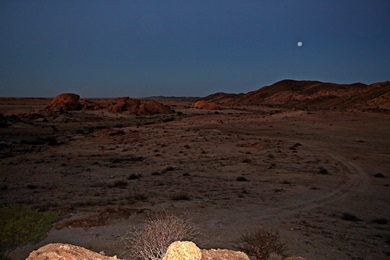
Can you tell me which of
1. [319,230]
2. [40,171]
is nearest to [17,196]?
[40,171]

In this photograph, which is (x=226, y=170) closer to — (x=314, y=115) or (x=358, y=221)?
(x=358, y=221)

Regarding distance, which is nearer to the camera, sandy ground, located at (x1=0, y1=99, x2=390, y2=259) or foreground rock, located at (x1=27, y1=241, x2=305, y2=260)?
foreground rock, located at (x1=27, y1=241, x2=305, y2=260)

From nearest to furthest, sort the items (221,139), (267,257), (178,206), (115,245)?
(267,257) < (115,245) < (178,206) < (221,139)

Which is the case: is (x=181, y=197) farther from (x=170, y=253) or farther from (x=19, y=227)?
(x=170, y=253)

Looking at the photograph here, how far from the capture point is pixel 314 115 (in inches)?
1790

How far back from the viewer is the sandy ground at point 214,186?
804cm

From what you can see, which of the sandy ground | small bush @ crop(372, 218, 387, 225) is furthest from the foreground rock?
small bush @ crop(372, 218, 387, 225)

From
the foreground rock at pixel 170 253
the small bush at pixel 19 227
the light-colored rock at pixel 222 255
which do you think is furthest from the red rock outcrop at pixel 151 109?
the foreground rock at pixel 170 253

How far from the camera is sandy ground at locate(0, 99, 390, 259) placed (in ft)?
26.4

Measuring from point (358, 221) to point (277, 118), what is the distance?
123 feet

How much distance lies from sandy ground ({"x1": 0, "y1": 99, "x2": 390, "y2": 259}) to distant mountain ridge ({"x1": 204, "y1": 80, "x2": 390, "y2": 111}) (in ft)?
110

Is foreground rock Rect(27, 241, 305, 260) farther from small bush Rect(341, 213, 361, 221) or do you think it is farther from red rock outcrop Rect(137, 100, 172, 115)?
red rock outcrop Rect(137, 100, 172, 115)

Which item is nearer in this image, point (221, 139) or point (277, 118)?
point (221, 139)

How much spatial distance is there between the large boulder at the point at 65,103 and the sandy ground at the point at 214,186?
2840 centimetres
